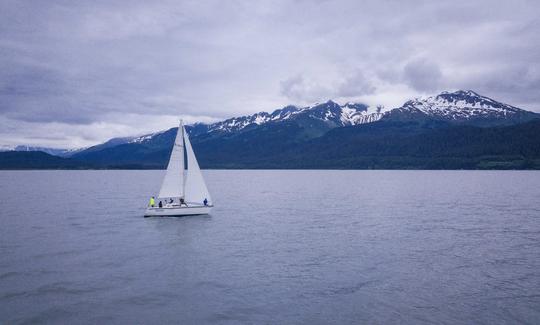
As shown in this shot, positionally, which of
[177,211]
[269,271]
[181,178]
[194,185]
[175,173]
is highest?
[175,173]

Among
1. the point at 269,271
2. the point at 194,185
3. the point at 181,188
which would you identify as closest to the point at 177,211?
the point at 181,188

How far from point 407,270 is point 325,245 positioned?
33.9 ft

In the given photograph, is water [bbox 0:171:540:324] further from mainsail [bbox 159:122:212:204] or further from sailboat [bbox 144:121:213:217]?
mainsail [bbox 159:122:212:204]

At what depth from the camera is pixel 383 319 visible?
72.2 feet

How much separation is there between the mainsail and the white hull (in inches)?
45.7

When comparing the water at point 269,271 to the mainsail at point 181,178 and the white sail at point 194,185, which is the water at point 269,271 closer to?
the white sail at point 194,185

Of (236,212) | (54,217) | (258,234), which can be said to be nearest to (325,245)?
(258,234)

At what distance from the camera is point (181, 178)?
189 feet

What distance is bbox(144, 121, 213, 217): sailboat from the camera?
186ft

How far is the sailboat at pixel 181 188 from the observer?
5669 cm

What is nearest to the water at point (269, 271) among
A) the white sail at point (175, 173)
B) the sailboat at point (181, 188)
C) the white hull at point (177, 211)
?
the white hull at point (177, 211)

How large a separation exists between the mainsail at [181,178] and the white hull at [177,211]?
45.7 inches

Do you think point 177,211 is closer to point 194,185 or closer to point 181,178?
point 194,185

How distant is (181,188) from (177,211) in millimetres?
3279
